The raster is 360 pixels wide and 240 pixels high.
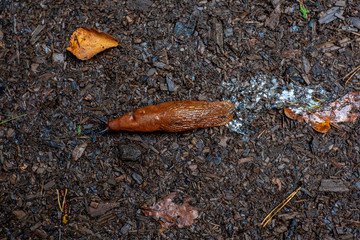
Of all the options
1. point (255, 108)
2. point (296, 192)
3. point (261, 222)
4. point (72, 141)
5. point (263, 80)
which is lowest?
point (261, 222)

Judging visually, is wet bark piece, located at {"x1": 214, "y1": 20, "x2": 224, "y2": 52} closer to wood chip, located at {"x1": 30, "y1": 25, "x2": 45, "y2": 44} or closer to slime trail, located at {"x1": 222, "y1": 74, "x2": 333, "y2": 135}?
slime trail, located at {"x1": 222, "y1": 74, "x2": 333, "y2": 135}

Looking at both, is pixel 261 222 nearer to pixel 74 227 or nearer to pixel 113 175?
pixel 113 175

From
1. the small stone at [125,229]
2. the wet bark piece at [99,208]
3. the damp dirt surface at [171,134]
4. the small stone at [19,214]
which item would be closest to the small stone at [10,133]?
the damp dirt surface at [171,134]

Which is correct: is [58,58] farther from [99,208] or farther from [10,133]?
[99,208]

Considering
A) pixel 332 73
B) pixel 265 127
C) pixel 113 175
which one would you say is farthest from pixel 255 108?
pixel 113 175

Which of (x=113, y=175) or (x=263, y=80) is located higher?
(x=263, y=80)

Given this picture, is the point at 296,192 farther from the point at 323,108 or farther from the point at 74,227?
the point at 74,227

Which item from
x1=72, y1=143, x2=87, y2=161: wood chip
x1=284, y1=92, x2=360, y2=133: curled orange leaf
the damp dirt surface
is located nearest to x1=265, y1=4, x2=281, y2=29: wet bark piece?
the damp dirt surface

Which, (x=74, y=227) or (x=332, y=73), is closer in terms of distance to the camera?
(x=74, y=227)
